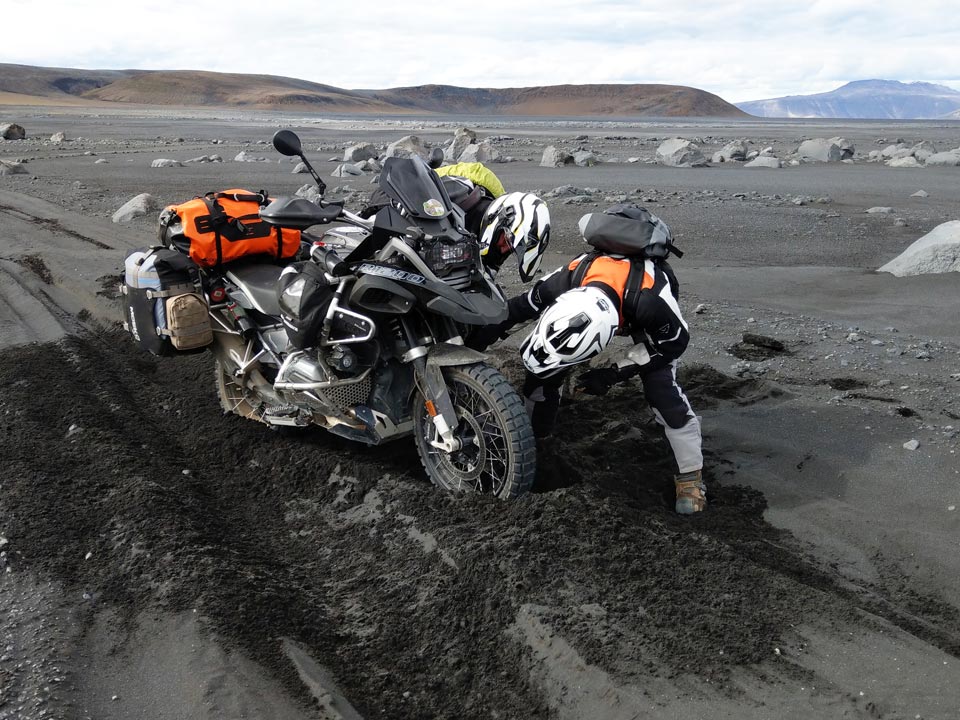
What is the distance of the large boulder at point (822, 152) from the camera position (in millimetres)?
28922

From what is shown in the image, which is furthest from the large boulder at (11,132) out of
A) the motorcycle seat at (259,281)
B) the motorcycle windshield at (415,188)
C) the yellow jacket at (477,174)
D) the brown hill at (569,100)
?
the brown hill at (569,100)

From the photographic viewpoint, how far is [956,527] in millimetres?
4309

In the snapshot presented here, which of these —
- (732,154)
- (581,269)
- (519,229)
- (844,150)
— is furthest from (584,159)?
(581,269)

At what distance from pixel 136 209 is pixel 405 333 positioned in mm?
11564

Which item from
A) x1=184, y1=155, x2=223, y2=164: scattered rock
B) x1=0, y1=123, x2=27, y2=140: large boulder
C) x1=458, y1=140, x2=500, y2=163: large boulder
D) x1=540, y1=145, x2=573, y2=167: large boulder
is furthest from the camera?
x1=0, y1=123, x2=27, y2=140: large boulder

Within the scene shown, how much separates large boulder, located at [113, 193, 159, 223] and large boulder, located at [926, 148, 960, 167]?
21.9 meters

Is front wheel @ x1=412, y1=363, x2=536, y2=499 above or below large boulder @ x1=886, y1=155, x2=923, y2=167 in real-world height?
A: below

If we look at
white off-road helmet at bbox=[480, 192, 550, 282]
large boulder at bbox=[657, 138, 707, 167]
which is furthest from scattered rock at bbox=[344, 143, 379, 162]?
white off-road helmet at bbox=[480, 192, 550, 282]

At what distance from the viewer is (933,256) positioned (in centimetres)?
942

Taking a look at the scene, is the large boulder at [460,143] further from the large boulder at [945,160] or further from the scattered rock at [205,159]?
the large boulder at [945,160]

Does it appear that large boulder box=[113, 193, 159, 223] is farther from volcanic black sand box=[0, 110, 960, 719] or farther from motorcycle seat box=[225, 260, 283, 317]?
motorcycle seat box=[225, 260, 283, 317]

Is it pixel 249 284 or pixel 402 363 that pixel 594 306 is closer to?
pixel 402 363

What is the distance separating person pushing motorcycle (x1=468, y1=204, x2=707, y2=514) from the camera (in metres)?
4.29

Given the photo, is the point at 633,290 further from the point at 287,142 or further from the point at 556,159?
the point at 556,159
